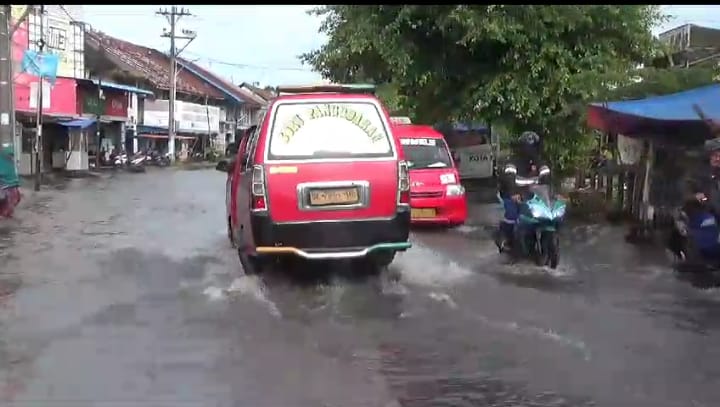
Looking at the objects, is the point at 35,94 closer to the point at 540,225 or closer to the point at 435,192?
the point at 435,192

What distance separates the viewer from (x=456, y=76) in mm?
20031

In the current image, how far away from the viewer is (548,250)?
10.9m

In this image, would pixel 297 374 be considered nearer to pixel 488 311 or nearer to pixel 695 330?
pixel 488 311

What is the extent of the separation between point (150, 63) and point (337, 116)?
6177 centimetres

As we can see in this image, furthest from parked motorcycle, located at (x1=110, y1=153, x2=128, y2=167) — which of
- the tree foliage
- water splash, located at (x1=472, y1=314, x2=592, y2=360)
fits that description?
water splash, located at (x1=472, y1=314, x2=592, y2=360)

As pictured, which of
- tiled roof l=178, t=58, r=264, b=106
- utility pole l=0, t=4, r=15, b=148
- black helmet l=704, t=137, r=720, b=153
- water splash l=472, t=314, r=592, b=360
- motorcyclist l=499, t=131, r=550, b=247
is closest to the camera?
water splash l=472, t=314, r=592, b=360

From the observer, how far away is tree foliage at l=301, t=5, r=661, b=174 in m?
18.5

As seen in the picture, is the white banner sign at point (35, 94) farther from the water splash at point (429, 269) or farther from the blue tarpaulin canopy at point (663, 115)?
the water splash at point (429, 269)

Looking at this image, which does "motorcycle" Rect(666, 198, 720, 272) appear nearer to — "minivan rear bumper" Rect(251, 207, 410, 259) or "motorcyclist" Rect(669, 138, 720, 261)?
"motorcyclist" Rect(669, 138, 720, 261)

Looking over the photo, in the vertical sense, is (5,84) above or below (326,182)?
above

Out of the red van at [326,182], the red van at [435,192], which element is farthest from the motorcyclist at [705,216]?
the red van at [435,192]

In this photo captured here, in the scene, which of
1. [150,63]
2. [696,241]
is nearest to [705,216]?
[696,241]

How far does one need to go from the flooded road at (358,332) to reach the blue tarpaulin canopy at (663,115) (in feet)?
5.91

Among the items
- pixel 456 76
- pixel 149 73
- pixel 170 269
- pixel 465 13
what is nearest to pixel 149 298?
pixel 170 269
